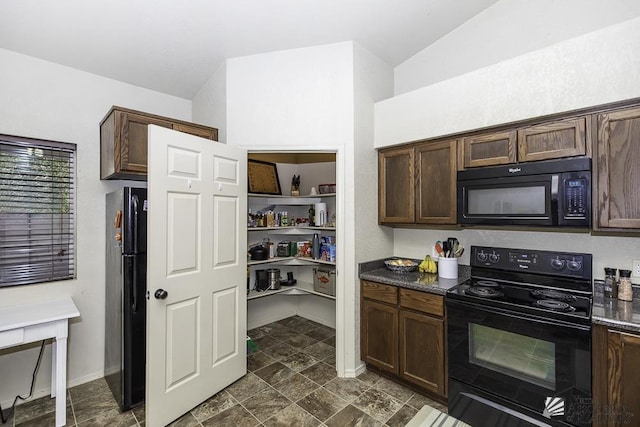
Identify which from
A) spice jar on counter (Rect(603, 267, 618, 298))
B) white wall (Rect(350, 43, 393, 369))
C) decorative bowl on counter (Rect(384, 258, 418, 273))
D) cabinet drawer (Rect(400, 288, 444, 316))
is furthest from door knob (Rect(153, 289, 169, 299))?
spice jar on counter (Rect(603, 267, 618, 298))

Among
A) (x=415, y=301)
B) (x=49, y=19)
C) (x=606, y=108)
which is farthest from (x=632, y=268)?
(x=49, y=19)

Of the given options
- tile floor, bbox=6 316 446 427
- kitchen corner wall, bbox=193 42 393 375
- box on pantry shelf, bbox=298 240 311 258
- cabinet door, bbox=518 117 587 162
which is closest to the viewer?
cabinet door, bbox=518 117 587 162

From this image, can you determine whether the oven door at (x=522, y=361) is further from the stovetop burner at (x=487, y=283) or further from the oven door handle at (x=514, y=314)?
the stovetop burner at (x=487, y=283)

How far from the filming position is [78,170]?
253 centimetres

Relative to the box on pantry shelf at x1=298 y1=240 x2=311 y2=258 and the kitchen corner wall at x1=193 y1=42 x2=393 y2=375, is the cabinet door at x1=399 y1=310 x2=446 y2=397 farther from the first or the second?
the box on pantry shelf at x1=298 y1=240 x2=311 y2=258

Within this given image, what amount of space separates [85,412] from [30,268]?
1166 millimetres

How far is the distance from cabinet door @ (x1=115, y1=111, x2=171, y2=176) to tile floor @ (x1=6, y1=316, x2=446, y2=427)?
5.90 feet

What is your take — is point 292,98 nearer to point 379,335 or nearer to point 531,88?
point 531,88

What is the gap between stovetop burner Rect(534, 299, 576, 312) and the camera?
173 centimetres

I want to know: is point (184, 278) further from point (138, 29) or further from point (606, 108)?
point (606, 108)

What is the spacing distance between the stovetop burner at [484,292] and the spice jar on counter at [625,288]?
2.17 ft

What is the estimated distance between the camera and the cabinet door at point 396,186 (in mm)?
2672

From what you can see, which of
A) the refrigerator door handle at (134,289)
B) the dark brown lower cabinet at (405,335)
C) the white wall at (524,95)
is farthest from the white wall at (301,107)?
the refrigerator door handle at (134,289)

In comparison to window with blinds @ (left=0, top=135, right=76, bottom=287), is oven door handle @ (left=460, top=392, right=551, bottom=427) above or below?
below
